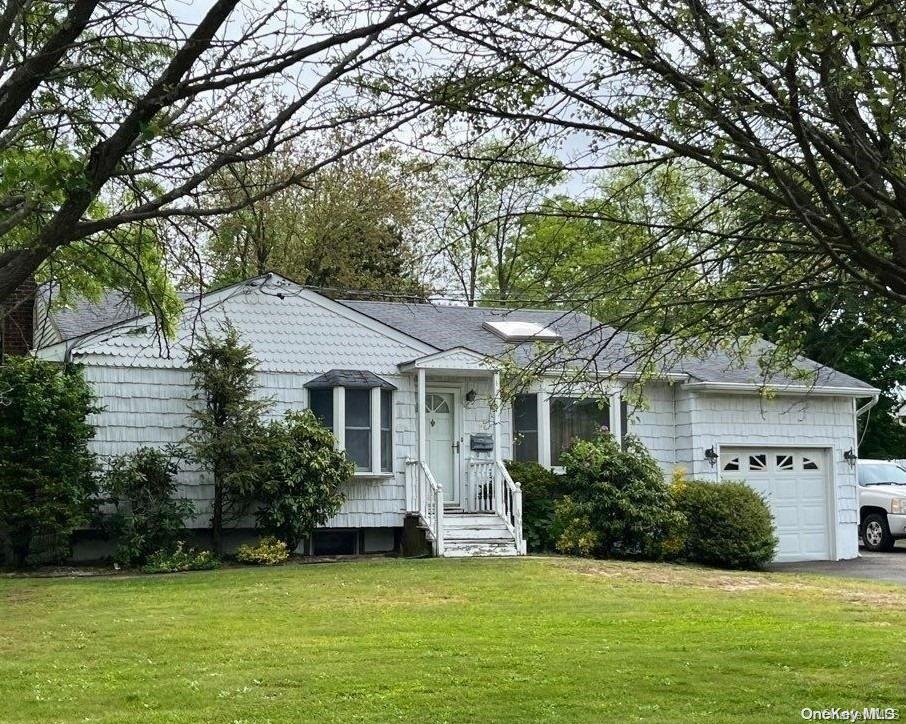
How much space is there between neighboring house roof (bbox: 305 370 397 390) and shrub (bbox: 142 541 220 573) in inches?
136

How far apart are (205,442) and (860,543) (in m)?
16.1

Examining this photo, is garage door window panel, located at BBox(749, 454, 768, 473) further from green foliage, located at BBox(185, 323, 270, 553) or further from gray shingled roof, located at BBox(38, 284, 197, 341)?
gray shingled roof, located at BBox(38, 284, 197, 341)

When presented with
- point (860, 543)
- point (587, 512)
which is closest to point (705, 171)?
point (587, 512)

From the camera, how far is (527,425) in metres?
20.6

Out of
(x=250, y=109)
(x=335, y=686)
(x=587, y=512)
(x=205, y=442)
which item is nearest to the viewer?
(x=250, y=109)

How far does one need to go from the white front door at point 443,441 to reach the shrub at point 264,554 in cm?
365

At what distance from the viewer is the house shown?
1769 centimetres

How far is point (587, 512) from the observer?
18422 mm

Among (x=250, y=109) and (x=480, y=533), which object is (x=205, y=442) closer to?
(x=480, y=533)

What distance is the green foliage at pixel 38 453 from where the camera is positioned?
15711mm

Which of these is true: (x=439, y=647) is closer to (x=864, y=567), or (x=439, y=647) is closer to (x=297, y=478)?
(x=297, y=478)

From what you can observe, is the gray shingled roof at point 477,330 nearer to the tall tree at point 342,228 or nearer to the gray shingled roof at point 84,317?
the gray shingled roof at point 84,317

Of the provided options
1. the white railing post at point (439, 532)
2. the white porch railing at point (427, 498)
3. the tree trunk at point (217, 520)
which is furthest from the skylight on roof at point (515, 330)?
the tree trunk at point (217, 520)

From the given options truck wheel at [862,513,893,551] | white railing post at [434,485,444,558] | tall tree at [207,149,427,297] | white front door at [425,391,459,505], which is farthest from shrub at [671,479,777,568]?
tall tree at [207,149,427,297]
